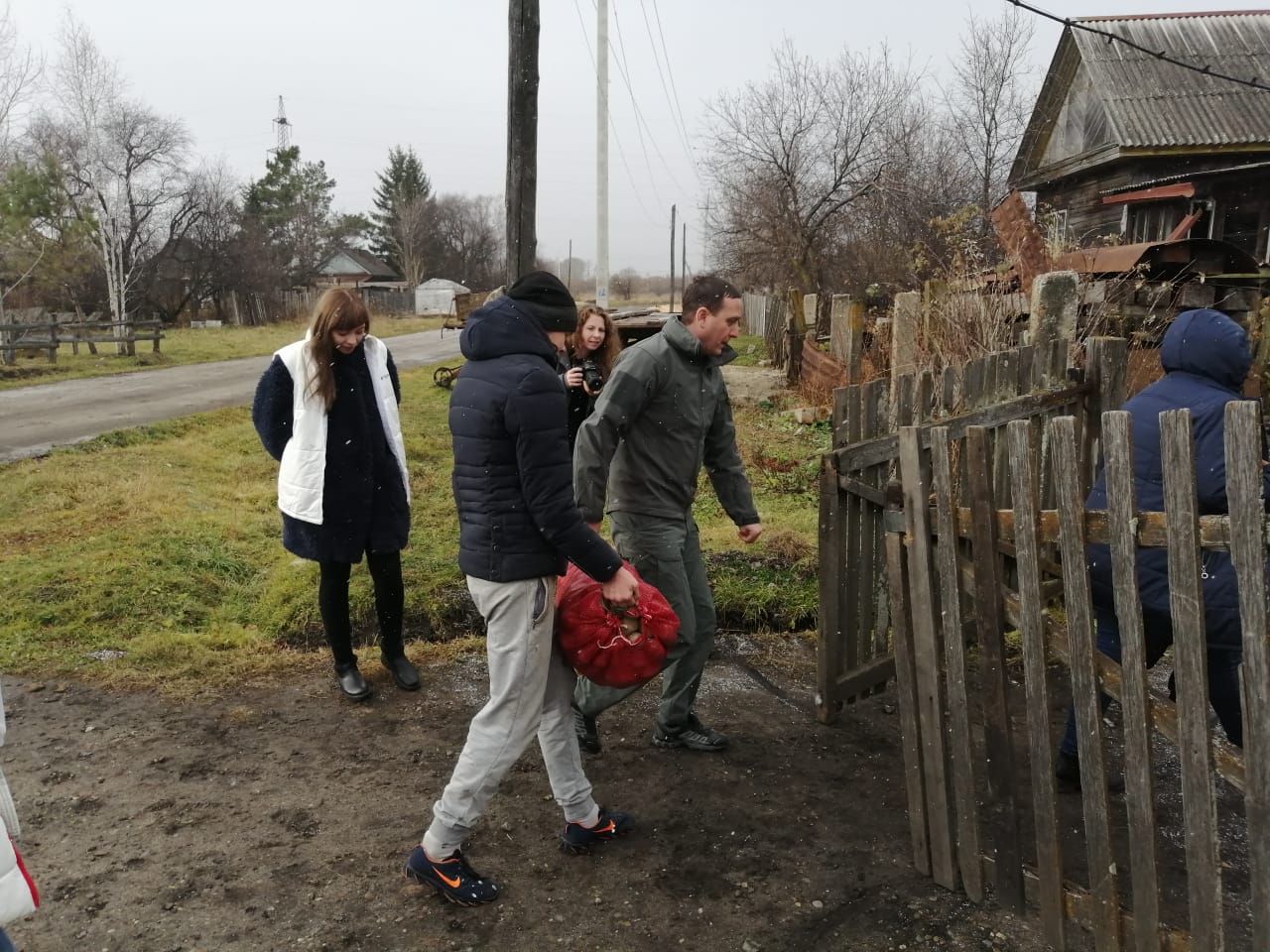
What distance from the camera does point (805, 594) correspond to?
18.0 ft

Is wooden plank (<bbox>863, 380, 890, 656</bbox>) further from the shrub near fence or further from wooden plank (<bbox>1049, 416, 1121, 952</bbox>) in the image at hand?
the shrub near fence

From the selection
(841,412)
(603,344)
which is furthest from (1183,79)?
(841,412)

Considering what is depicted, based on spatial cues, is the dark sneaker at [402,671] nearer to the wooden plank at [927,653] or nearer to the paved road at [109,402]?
the wooden plank at [927,653]

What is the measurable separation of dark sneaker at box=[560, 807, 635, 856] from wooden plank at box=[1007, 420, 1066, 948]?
4.22ft

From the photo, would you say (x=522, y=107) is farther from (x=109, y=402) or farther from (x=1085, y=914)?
(x=109, y=402)

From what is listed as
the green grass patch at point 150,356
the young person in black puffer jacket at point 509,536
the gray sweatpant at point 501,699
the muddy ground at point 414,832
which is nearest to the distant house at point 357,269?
the green grass patch at point 150,356

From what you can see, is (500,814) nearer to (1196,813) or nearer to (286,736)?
(286,736)

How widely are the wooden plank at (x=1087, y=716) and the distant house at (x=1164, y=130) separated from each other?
16937 mm

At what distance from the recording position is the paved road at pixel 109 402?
1041 centimetres

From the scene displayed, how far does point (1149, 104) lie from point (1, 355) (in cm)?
2432

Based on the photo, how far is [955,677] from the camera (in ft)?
8.87

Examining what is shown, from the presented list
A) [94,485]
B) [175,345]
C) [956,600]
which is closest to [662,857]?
[956,600]

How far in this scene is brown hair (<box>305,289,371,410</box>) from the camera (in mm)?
3955

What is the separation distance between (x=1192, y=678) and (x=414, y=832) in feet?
7.82
